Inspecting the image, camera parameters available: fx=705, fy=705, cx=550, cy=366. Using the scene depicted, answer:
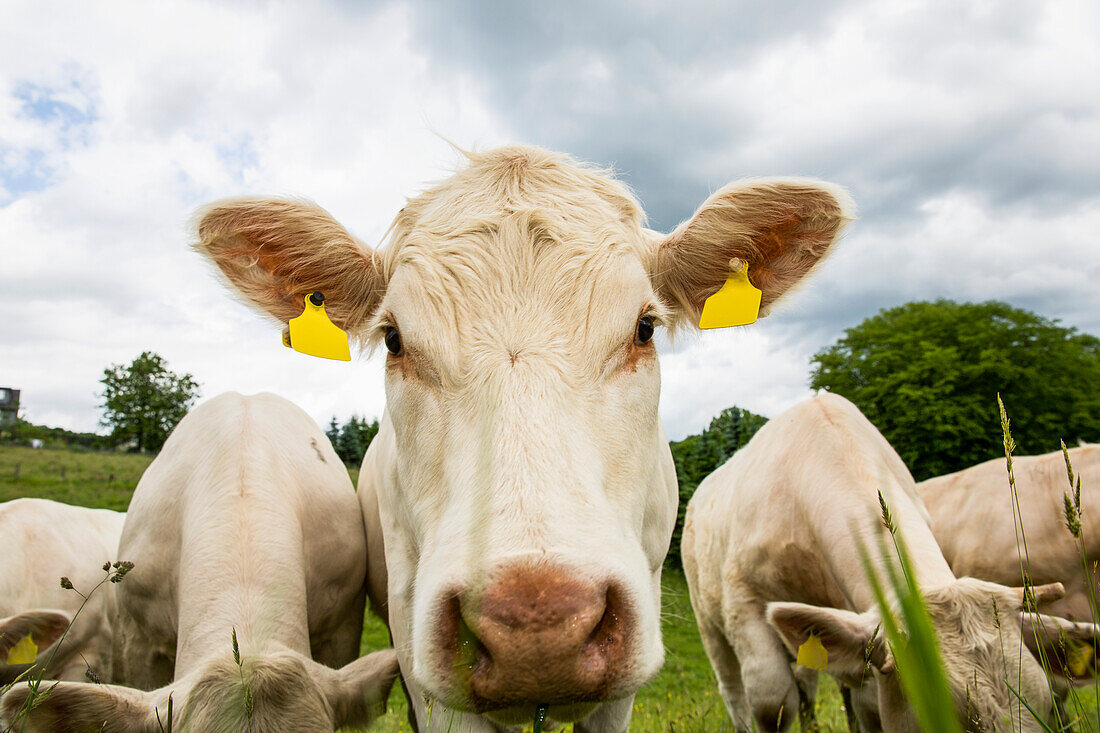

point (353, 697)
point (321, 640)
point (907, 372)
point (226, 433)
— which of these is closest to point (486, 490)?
point (353, 697)

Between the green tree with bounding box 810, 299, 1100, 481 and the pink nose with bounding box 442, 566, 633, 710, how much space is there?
3997 cm

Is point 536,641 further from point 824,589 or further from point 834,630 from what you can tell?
point 824,589

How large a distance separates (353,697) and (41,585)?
4.71 metres

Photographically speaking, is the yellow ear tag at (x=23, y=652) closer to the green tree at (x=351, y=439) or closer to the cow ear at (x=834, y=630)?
the cow ear at (x=834, y=630)

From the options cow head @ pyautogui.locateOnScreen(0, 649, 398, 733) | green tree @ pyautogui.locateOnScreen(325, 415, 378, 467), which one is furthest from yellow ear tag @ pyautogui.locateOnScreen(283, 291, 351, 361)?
green tree @ pyautogui.locateOnScreen(325, 415, 378, 467)

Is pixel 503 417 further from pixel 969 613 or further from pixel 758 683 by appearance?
pixel 758 683

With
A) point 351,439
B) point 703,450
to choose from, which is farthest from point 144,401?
point 703,450

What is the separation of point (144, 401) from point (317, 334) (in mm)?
72219

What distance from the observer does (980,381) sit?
133ft

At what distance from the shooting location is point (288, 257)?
325 cm

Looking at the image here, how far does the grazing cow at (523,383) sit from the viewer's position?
1.63 meters

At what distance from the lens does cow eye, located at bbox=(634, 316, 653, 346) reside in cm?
258

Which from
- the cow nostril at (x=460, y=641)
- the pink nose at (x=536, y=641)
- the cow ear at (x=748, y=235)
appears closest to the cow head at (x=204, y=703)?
the cow nostril at (x=460, y=641)

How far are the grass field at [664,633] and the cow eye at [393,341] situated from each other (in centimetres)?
141
